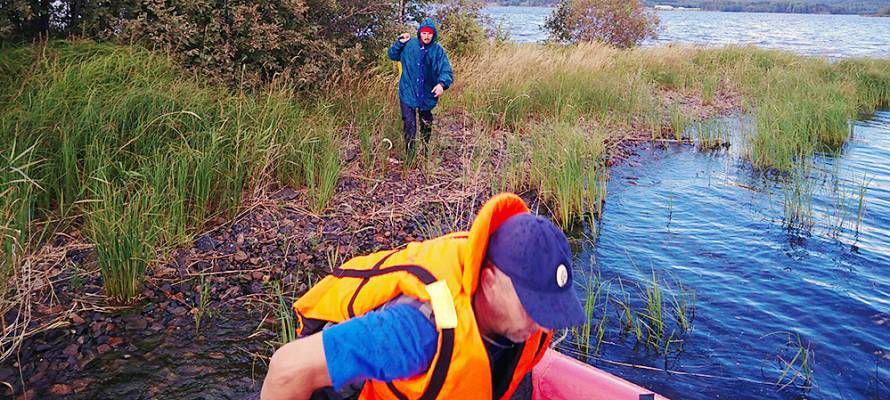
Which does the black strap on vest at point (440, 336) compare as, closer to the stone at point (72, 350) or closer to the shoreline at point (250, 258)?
the shoreline at point (250, 258)

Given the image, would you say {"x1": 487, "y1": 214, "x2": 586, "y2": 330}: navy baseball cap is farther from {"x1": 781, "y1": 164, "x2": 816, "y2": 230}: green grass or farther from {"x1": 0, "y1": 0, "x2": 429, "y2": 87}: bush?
{"x1": 781, "y1": 164, "x2": 816, "y2": 230}: green grass

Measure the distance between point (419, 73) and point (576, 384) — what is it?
4994 mm

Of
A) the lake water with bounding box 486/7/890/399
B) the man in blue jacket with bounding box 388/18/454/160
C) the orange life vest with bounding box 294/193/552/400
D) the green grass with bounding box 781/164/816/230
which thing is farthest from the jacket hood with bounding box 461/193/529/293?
the green grass with bounding box 781/164/816/230

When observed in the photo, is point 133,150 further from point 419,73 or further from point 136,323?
point 419,73

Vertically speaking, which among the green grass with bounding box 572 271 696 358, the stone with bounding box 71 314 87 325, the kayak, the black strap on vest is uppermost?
the black strap on vest

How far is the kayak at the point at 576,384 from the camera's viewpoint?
10.7 ft

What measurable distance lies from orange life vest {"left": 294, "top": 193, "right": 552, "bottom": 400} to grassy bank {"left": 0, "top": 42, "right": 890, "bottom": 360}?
280 centimetres

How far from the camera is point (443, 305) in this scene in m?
1.86

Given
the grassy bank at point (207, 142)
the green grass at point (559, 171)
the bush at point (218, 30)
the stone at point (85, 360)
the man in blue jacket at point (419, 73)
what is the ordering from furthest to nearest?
1. the man in blue jacket at point (419, 73)
2. the bush at point (218, 30)
3. the green grass at point (559, 171)
4. the grassy bank at point (207, 142)
5. the stone at point (85, 360)

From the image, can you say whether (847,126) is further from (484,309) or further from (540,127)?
(484,309)

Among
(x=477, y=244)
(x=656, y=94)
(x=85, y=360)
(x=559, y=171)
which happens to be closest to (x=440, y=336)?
(x=477, y=244)

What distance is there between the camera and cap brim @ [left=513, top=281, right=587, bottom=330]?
1.84 m

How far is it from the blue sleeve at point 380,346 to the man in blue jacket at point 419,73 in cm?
581

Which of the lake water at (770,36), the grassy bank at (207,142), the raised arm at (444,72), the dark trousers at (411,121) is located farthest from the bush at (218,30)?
the lake water at (770,36)
